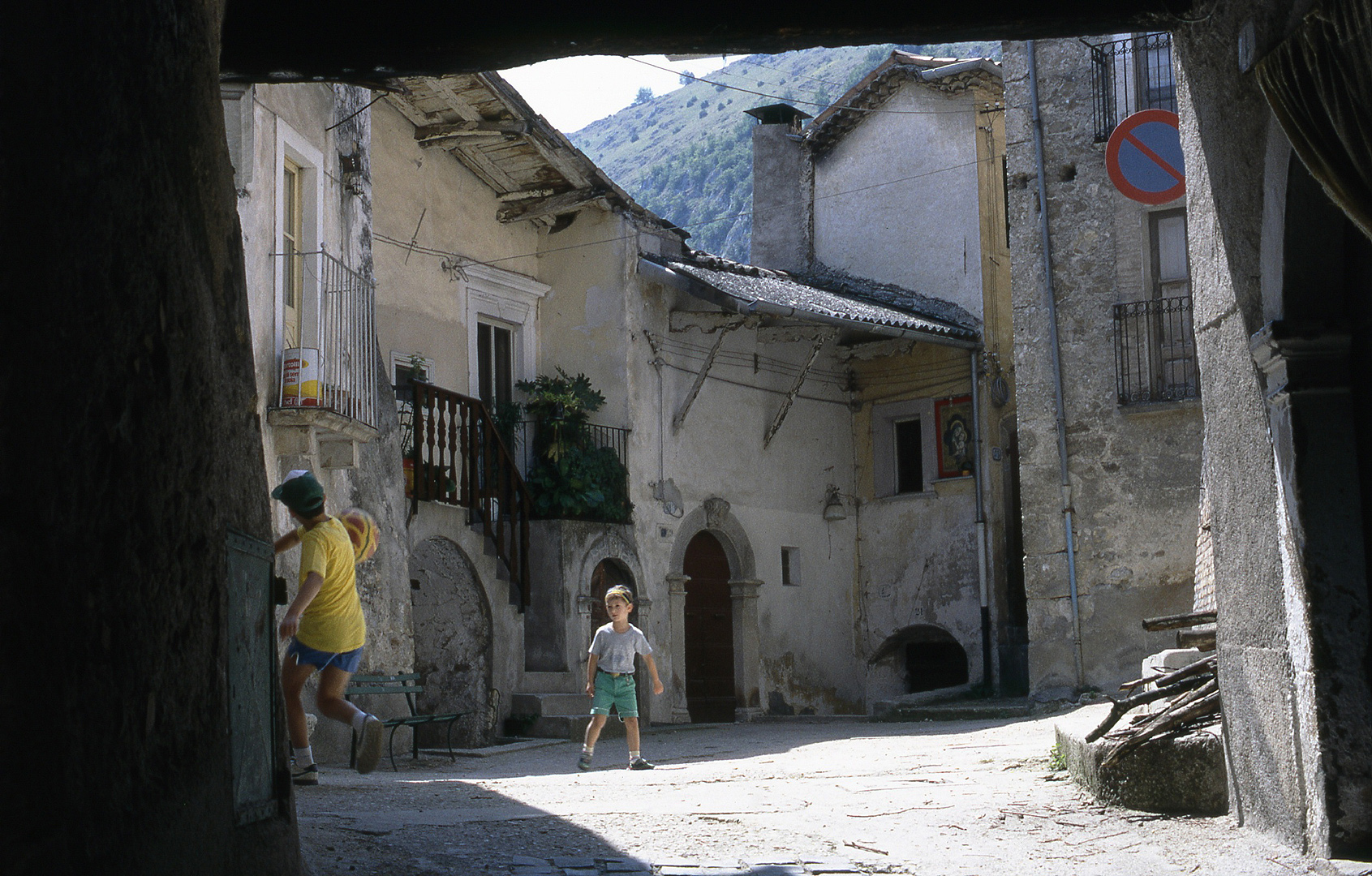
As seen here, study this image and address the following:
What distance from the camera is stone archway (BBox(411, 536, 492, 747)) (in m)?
14.5

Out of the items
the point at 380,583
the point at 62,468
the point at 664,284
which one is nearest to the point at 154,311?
the point at 62,468

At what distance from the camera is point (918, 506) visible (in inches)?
801

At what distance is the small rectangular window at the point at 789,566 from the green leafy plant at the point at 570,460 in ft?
13.0

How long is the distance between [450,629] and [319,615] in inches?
339

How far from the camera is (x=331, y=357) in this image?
1033 centimetres

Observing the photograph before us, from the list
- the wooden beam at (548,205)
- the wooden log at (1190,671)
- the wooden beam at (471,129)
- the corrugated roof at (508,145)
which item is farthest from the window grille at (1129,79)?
the wooden log at (1190,671)

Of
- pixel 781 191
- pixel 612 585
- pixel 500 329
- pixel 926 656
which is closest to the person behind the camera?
pixel 612 585

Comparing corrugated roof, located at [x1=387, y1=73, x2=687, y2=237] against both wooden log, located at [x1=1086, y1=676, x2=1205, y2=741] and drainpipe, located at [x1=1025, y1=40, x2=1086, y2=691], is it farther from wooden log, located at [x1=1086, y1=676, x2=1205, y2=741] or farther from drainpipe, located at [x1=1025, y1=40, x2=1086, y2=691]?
wooden log, located at [x1=1086, y1=676, x2=1205, y2=741]

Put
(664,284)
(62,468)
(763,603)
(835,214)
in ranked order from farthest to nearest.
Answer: (835,214), (763,603), (664,284), (62,468)

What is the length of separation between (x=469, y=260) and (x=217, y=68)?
39.1 feet

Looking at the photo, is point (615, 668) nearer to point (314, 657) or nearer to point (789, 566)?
point (314, 657)

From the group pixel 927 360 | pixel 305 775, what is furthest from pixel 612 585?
pixel 305 775

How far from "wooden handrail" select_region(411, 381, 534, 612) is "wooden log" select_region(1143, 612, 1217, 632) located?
8090 mm

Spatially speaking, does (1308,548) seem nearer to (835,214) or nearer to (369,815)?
(369,815)
